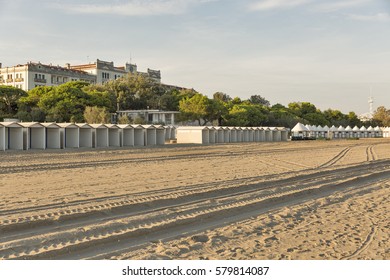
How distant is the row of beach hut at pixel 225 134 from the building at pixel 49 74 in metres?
36.9

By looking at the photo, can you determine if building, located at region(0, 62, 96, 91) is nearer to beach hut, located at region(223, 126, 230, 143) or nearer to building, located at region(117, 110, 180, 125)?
building, located at region(117, 110, 180, 125)

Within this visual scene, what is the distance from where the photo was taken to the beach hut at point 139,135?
36.4 m

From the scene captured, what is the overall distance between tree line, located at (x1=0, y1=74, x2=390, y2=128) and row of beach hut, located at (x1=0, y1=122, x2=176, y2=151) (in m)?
10.4

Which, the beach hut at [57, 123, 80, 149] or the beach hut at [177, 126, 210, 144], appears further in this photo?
the beach hut at [177, 126, 210, 144]

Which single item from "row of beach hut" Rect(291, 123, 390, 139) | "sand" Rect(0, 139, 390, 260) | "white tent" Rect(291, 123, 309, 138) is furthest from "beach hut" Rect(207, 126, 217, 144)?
"sand" Rect(0, 139, 390, 260)

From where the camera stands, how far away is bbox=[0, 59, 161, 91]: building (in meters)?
77.9

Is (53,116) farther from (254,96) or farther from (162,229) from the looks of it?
(254,96)

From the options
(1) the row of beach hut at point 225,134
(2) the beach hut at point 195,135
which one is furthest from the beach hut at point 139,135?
(1) the row of beach hut at point 225,134

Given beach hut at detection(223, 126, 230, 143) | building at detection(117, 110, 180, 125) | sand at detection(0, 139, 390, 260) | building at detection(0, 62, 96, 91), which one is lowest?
sand at detection(0, 139, 390, 260)

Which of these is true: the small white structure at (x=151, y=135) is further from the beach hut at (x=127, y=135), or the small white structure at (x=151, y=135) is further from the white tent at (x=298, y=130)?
the white tent at (x=298, y=130)

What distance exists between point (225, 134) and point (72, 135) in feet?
66.1

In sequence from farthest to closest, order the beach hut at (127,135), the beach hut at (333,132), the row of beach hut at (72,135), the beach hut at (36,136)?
1. the beach hut at (333,132)
2. the beach hut at (127,135)
3. the beach hut at (36,136)
4. the row of beach hut at (72,135)

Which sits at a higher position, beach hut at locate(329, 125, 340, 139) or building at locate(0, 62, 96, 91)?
building at locate(0, 62, 96, 91)

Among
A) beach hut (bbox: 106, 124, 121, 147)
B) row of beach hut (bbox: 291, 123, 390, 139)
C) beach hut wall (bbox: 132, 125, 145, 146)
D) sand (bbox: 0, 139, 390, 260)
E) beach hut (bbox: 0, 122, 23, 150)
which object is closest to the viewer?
sand (bbox: 0, 139, 390, 260)
